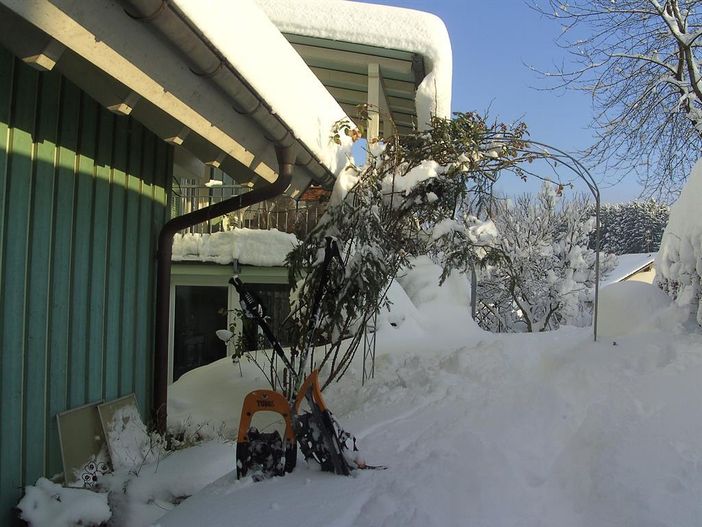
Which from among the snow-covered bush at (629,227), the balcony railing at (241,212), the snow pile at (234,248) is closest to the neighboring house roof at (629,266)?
the snow-covered bush at (629,227)

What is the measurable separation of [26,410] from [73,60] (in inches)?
77.6

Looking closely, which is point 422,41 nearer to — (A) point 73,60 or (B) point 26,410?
(A) point 73,60

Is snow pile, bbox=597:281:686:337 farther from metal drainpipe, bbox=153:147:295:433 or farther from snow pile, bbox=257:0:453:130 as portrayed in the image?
metal drainpipe, bbox=153:147:295:433

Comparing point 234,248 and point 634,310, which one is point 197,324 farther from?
point 634,310

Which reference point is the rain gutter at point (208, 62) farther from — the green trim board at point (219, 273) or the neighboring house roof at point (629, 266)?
the neighboring house roof at point (629, 266)

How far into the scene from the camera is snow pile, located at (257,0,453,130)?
8.29m

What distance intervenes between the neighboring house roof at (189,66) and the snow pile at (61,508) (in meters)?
2.15

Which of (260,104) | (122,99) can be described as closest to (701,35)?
(260,104)

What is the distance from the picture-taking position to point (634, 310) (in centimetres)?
680

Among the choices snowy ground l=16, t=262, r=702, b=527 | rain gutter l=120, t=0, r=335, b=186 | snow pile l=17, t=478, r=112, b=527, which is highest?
rain gutter l=120, t=0, r=335, b=186

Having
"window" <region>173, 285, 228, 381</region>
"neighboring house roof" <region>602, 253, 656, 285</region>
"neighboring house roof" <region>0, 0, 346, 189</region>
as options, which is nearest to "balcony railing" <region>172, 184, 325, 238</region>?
"window" <region>173, 285, 228, 381</region>

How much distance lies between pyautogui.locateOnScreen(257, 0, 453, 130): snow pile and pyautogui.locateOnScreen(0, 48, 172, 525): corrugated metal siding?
4645 millimetres

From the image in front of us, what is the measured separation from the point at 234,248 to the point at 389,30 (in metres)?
4.18

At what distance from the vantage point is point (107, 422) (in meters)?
3.94
